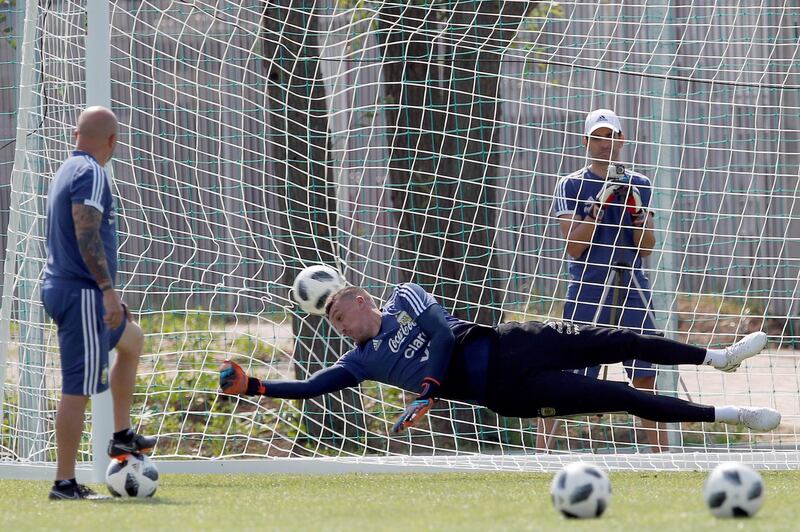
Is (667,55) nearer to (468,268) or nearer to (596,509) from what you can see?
(468,268)

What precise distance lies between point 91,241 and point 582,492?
2309 millimetres

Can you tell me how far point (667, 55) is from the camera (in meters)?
8.01

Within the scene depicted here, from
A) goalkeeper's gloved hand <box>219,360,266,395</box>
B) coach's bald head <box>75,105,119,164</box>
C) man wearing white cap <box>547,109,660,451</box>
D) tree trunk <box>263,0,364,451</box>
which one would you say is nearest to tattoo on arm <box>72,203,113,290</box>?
coach's bald head <box>75,105,119,164</box>

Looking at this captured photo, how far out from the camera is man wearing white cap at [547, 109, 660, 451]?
6863mm

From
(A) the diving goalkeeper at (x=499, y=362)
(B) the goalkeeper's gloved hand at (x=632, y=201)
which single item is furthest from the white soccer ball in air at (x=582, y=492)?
(B) the goalkeeper's gloved hand at (x=632, y=201)

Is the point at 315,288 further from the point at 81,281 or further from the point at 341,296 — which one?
the point at 81,281

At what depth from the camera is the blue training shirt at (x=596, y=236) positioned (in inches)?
271

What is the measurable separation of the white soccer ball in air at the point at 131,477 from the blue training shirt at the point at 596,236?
2.66 metres

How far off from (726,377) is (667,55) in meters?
3.11

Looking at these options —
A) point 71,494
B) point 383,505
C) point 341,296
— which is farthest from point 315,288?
point 71,494

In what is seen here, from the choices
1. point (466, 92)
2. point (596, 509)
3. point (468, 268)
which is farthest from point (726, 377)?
point (596, 509)

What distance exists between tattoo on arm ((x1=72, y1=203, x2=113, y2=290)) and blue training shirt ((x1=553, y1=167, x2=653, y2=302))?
2.74 metres

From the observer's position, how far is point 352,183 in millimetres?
8453

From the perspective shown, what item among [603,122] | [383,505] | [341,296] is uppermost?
[603,122]
